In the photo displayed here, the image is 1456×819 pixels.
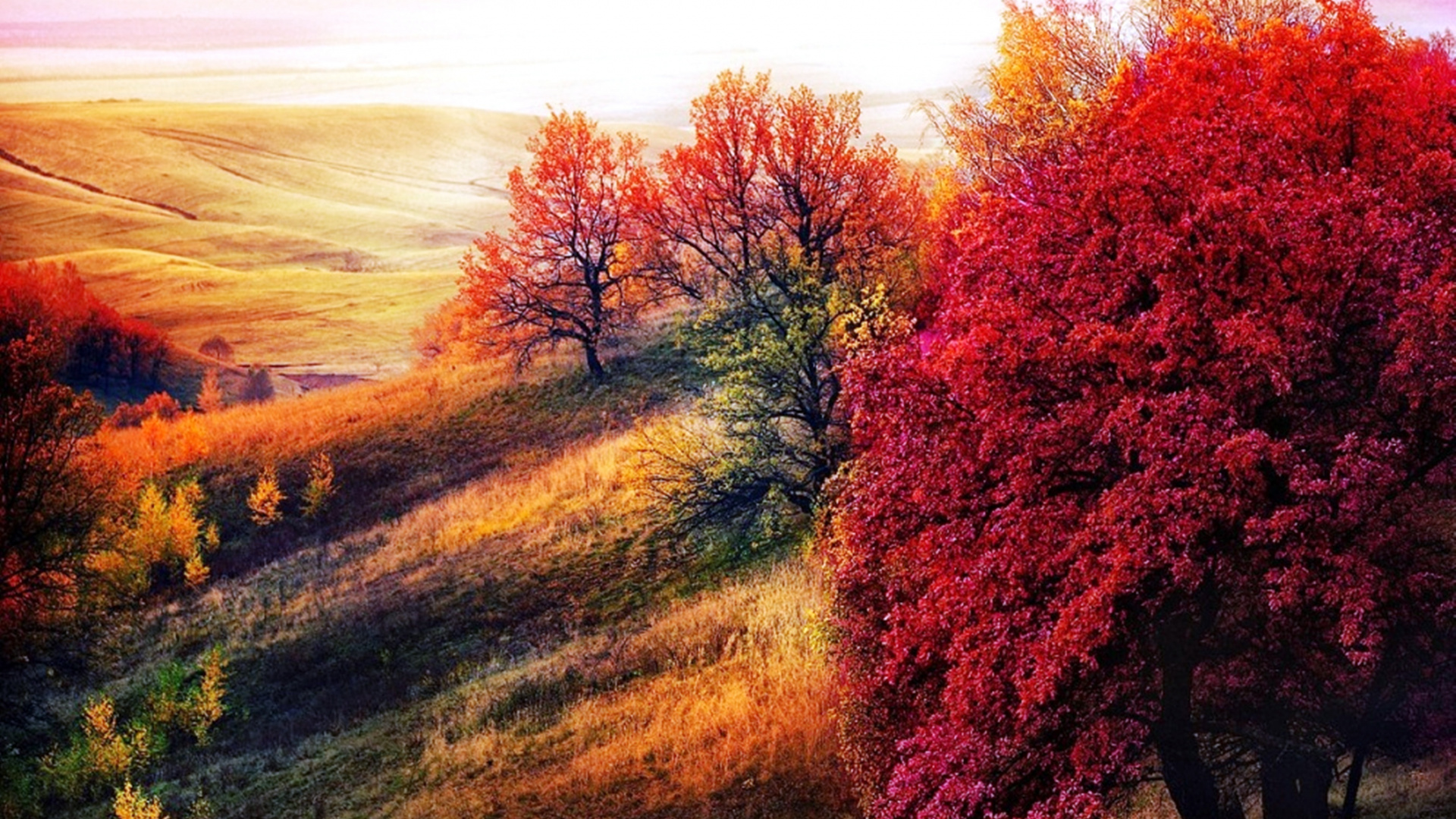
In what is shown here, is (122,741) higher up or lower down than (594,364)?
lower down

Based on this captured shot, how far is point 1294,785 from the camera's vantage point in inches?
548

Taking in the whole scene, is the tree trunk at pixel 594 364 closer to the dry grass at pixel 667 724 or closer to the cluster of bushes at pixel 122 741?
the cluster of bushes at pixel 122 741

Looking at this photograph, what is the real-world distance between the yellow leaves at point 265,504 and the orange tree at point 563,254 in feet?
41.3

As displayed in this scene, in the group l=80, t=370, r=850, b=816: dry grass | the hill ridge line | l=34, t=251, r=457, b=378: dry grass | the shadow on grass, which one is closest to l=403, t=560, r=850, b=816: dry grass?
l=80, t=370, r=850, b=816: dry grass

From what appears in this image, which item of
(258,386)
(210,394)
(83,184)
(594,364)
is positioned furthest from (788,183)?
(83,184)

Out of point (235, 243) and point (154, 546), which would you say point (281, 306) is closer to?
point (235, 243)

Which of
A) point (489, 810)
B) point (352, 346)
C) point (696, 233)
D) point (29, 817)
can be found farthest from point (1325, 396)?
point (352, 346)

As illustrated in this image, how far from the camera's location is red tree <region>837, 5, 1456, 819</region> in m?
11.1

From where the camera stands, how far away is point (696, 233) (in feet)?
152

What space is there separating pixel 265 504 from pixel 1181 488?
159 feet

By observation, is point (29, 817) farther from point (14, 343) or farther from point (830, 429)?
point (830, 429)

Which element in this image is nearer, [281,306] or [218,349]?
[218,349]

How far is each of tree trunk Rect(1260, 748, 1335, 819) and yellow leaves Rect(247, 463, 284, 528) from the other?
46.5 meters

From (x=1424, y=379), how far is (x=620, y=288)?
47.0m
